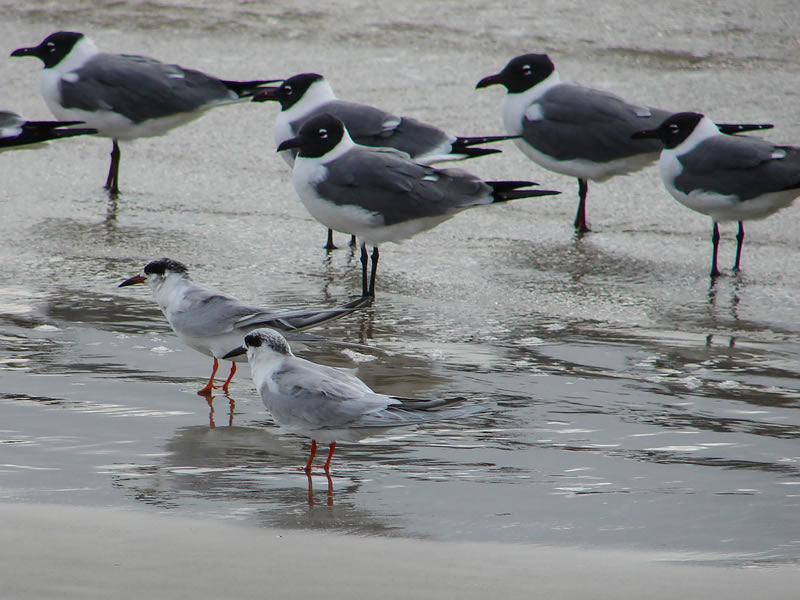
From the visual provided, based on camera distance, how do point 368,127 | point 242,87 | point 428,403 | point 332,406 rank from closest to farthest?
1. point 428,403
2. point 332,406
3. point 368,127
4. point 242,87

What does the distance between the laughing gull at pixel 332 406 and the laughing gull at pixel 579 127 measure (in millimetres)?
3814

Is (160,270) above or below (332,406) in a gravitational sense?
above

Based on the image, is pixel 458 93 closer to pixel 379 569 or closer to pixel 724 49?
pixel 724 49

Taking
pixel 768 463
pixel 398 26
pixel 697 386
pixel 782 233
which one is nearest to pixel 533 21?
pixel 398 26

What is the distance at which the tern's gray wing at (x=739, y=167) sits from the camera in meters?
6.51

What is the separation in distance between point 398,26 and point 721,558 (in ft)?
33.8

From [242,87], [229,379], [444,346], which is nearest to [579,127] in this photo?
[242,87]

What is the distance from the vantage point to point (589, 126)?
763cm

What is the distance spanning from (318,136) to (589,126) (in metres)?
2.20

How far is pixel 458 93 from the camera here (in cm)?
1058

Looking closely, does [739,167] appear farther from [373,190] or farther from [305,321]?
[305,321]

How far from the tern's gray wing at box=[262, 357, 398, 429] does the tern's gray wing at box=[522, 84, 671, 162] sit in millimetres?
3866

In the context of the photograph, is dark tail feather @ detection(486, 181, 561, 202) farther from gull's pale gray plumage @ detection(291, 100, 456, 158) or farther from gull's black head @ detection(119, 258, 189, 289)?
gull's black head @ detection(119, 258, 189, 289)

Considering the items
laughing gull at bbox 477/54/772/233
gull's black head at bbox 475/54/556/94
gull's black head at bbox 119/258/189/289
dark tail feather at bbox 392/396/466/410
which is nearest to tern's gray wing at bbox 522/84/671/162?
laughing gull at bbox 477/54/772/233
